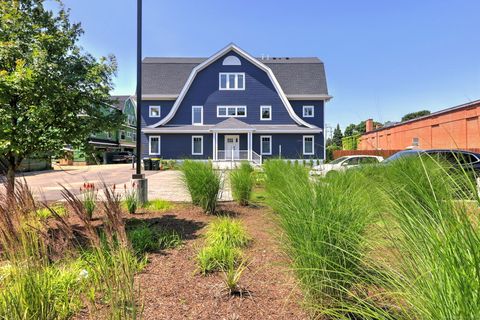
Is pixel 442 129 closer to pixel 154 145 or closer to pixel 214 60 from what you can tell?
pixel 214 60

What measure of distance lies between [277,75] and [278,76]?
0.18 metres

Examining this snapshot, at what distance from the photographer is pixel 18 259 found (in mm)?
1981

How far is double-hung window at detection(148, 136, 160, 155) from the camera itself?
85.9ft

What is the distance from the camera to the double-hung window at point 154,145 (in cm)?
2619

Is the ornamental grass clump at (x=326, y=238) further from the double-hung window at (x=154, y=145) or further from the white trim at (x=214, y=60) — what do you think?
the double-hung window at (x=154, y=145)

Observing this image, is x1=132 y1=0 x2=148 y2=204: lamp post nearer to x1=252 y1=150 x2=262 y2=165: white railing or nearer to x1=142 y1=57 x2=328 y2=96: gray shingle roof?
x1=252 y1=150 x2=262 y2=165: white railing

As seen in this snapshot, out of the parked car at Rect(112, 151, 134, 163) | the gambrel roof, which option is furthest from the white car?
the parked car at Rect(112, 151, 134, 163)

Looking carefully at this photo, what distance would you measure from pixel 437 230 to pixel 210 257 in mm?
2346

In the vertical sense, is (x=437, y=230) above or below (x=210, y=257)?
above

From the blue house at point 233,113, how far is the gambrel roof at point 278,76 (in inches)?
4.8

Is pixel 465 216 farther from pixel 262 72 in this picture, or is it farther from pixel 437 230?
pixel 262 72

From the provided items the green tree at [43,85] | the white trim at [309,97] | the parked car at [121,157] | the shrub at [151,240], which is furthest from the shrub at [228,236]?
the parked car at [121,157]

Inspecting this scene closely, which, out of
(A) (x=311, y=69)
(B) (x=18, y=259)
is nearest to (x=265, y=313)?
(B) (x=18, y=259)

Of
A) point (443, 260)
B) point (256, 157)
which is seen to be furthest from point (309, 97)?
point (443, 260)
